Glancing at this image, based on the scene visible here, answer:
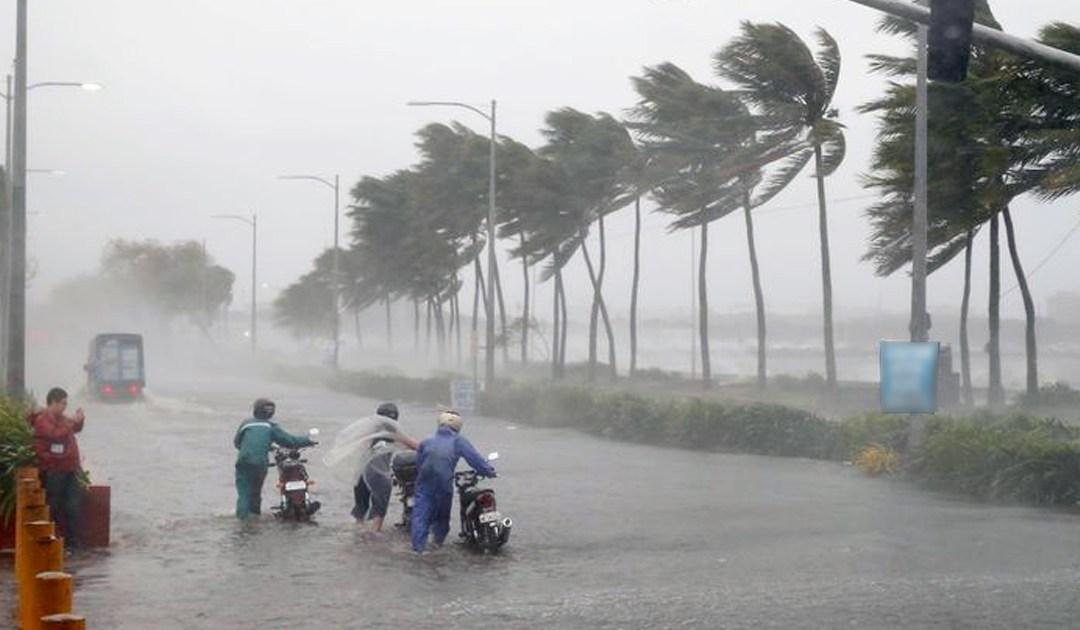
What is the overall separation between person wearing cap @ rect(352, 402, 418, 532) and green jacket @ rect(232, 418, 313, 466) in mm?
1029

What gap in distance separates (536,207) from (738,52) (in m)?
18.2

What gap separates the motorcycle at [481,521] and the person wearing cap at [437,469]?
221 mm

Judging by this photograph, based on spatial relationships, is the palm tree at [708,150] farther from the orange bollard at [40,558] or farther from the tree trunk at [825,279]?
the orange bollard at [40,558]

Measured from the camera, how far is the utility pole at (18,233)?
69.3 feet

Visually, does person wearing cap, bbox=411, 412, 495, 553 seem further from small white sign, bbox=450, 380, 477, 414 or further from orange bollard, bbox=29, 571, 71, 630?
small white sign, bbox=450, 380, 477, 414

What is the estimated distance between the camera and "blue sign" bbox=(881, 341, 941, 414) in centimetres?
2353

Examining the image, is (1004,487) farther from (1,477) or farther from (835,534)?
(1,477)

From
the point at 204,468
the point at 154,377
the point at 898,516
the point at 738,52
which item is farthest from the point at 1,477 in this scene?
the point at 154,377

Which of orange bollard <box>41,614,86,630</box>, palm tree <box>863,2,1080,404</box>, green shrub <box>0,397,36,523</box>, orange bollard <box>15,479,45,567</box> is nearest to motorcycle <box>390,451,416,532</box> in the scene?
green shrub <box>0,397,36,523</box>

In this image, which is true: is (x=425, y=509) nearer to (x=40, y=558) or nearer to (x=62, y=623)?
(x=40, y=558)

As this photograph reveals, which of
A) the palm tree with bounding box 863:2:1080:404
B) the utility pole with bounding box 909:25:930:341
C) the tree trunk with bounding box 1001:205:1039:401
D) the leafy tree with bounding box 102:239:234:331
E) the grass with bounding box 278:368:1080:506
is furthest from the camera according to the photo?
the leafy tree with bounding box 102:239:234:331

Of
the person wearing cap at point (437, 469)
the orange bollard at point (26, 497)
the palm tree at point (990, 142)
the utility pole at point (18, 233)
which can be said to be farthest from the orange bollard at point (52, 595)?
the palm tree at point (990, 142)

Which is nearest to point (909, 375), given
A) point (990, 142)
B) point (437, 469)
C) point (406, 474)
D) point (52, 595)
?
point (990, 142)

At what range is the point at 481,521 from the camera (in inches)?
621
